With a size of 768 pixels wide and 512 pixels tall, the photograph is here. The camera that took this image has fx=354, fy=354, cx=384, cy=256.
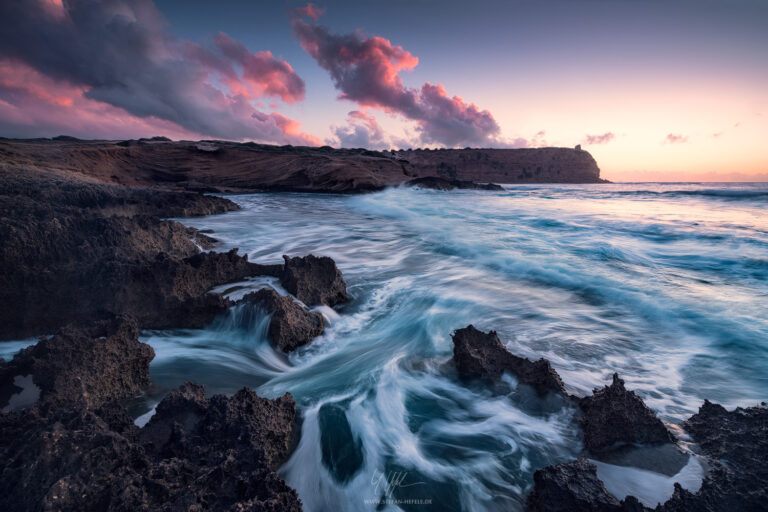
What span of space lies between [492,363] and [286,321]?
58.0 inches

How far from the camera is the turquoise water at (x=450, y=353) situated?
1.75 meters

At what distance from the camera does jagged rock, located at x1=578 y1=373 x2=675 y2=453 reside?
66.0 inches

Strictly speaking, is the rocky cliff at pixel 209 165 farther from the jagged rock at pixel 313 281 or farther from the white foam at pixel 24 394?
the white foam at pixel 24 394

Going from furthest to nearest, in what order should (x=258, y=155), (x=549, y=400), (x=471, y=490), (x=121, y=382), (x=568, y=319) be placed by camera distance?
(x=258, y=155) → (x=568, y=319) → (x=549, y=400) → (x=121, y=382) → (x=471, y=490)

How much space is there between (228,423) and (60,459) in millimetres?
511

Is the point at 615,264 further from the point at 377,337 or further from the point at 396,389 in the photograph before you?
the point at 396,389

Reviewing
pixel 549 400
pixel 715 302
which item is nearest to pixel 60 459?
pixel 549 400

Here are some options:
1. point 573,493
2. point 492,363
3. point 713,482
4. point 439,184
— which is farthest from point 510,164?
point 573,493

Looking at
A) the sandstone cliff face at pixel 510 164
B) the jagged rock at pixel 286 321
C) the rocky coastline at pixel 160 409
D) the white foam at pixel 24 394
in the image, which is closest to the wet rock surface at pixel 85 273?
the rocky coastline at pixel 160 409

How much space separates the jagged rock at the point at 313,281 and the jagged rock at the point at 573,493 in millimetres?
2264

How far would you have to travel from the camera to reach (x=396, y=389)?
2.36m

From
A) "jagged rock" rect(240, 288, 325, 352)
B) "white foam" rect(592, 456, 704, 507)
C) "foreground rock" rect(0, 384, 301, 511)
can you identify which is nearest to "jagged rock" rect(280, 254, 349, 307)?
"jagged rock" rect(240, 288, 325, 352)

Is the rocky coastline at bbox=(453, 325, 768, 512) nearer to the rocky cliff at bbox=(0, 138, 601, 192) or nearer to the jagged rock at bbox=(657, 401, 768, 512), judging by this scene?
the jagged rock at bbox=(657, 401, 768, 512)

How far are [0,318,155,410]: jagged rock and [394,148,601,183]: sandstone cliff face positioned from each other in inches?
1928
